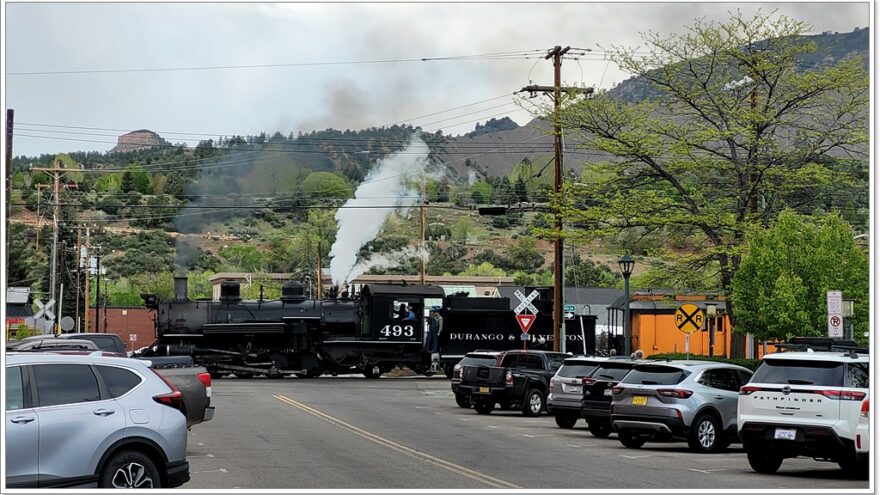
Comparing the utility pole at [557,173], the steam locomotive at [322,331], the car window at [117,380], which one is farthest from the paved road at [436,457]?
the steam locomotive at [322,331]

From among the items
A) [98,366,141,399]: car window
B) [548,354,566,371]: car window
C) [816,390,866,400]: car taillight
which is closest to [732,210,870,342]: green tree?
[548,354,566,371]: car window

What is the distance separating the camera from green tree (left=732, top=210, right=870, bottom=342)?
109ft

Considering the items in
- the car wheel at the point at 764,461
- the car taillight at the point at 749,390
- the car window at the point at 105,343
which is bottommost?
the car wheel at the point at 764,461

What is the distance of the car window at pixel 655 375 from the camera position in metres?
20.6

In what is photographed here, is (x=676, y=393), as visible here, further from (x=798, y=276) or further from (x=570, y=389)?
(x=798, y=276)

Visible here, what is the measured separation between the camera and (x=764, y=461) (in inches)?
667

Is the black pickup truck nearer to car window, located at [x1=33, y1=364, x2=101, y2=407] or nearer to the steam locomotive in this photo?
the steam locomotive

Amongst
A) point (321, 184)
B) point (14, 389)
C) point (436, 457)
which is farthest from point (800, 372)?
point (321, 184)

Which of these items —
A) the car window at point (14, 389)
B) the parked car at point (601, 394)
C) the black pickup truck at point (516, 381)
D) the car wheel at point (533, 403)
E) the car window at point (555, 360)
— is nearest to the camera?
the car window at point (14, 389)

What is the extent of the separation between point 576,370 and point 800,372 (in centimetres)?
965

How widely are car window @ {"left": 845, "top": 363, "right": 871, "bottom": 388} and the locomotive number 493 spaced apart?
3264 cm

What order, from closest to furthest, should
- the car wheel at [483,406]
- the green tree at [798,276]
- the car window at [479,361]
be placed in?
the car wheel at [483,406], the car window at [479,361], the green tree at [798,276]

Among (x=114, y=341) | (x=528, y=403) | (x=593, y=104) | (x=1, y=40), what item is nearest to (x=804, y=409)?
(x=1, y=40)

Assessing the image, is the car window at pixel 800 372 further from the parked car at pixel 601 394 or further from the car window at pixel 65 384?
the car window at pixel 65 384
